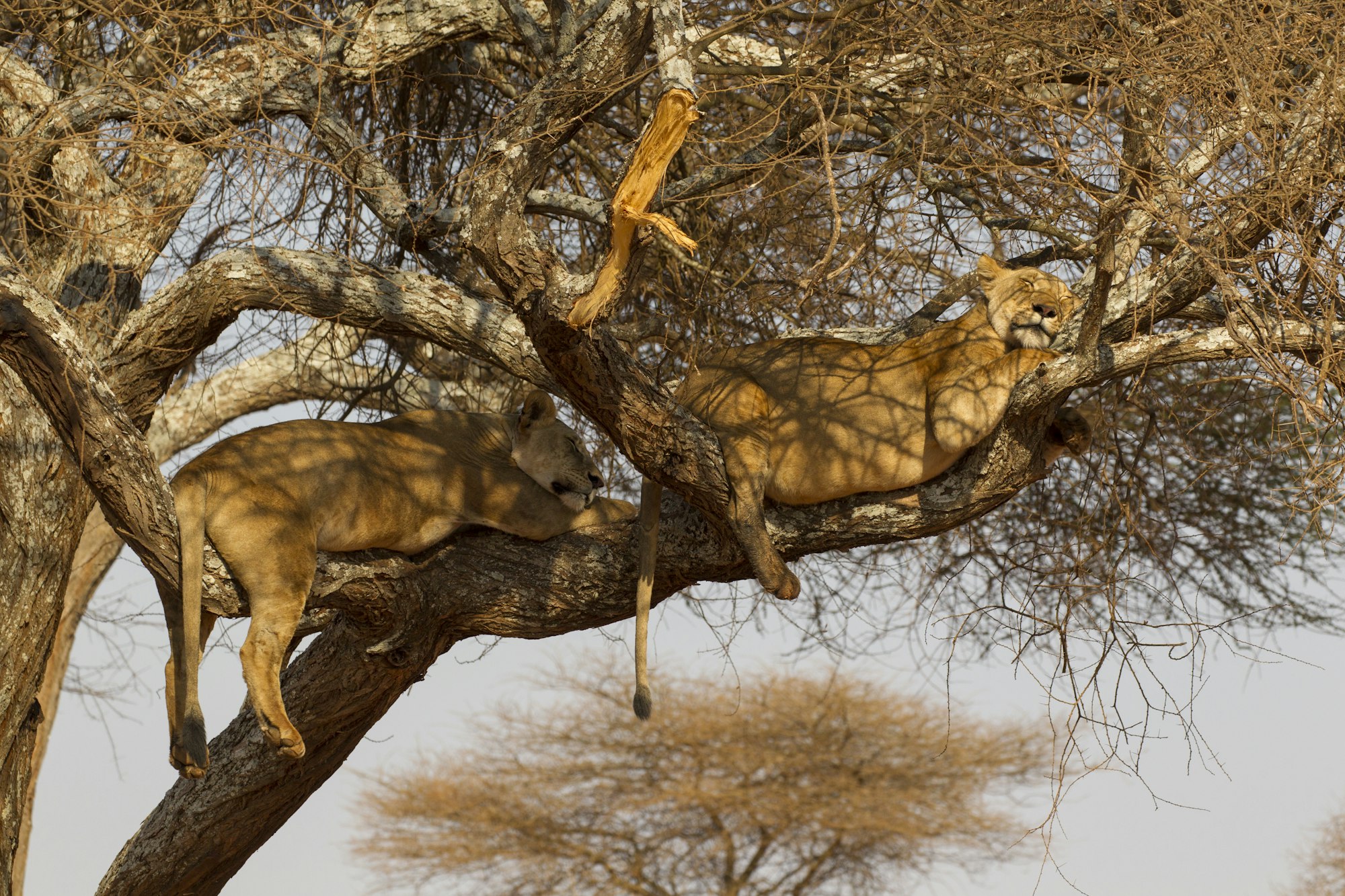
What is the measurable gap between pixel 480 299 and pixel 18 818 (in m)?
2.66

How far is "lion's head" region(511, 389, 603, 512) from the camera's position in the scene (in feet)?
18.0

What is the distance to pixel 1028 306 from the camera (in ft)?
16.7

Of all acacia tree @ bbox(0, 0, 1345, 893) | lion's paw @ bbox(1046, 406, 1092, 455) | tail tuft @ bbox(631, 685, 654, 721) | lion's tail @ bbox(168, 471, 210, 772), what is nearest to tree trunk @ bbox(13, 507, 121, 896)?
acacia tree @ bbox(0, 0, 1345, 893)

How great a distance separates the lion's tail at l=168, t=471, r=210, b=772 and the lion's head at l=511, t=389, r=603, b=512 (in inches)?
49.1

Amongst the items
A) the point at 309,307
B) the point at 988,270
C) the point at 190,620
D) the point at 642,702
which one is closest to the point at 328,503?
the point at 190,620

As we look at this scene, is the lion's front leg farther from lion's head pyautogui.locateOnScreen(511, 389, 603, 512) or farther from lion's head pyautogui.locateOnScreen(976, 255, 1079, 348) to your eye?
lion's head pyautogui.locateOnScreen(976, 255, 1079, 348)

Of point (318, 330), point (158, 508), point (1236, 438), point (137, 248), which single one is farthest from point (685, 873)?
point (158, 508)

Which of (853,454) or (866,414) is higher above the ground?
(866,414)

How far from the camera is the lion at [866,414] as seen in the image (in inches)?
193

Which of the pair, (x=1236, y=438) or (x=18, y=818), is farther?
(x=1236, y=438)

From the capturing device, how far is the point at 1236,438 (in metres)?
7.18

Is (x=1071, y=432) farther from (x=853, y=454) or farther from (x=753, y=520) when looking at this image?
(x=753, y=520)

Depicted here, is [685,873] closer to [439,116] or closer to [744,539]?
[439,116]

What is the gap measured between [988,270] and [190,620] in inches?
111
